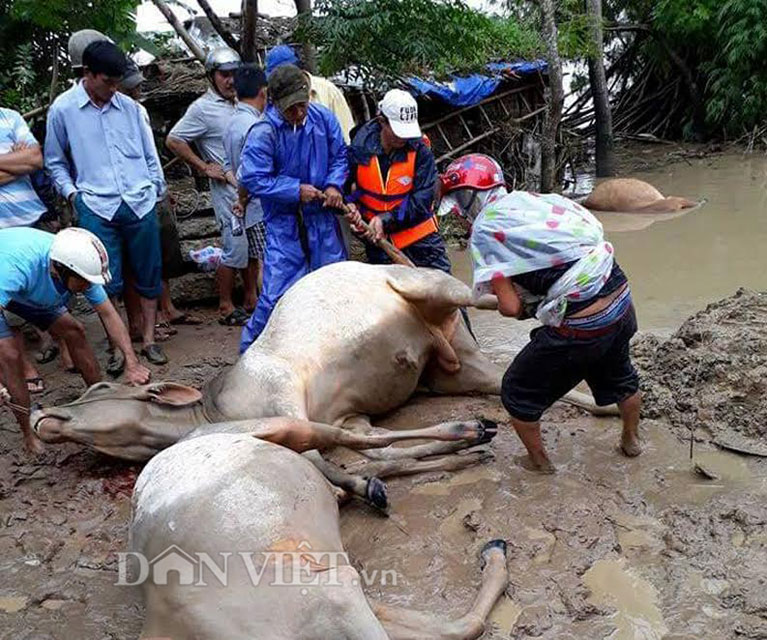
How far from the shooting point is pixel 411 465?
3.56m

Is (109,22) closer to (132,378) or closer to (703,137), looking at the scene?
(132,378)

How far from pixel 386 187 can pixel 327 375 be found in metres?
1.37

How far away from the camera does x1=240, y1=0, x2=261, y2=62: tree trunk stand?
6.42 metres

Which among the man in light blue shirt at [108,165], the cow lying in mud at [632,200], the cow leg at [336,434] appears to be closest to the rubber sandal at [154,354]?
the man in light blue shirt at [108,165]

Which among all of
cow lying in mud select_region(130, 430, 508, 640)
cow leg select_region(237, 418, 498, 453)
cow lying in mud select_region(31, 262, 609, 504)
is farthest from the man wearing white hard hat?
cow lying in mud select_region(130, 430, 508, 640)

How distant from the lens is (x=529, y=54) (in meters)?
11.6

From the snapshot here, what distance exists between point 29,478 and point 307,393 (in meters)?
1.47

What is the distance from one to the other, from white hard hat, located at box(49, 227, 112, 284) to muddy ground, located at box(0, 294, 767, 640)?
2.99 feet

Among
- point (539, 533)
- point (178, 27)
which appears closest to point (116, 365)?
point (539, 533)

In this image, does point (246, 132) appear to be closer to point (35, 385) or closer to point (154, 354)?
point (154, 354)

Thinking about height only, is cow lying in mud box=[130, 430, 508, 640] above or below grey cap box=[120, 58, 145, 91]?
below

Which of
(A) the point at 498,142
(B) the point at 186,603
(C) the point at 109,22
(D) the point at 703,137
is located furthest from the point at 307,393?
(D) the point at 703,137

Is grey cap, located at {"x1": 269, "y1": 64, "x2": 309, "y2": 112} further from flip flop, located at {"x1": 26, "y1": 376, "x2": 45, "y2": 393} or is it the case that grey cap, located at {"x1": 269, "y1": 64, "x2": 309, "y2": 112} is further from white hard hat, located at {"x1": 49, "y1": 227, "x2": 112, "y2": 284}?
flip flop, located at {"x1": 26, "y1": 376, "x2": 45, "y2": 393}

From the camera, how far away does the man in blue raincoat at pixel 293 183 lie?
4.50 m
